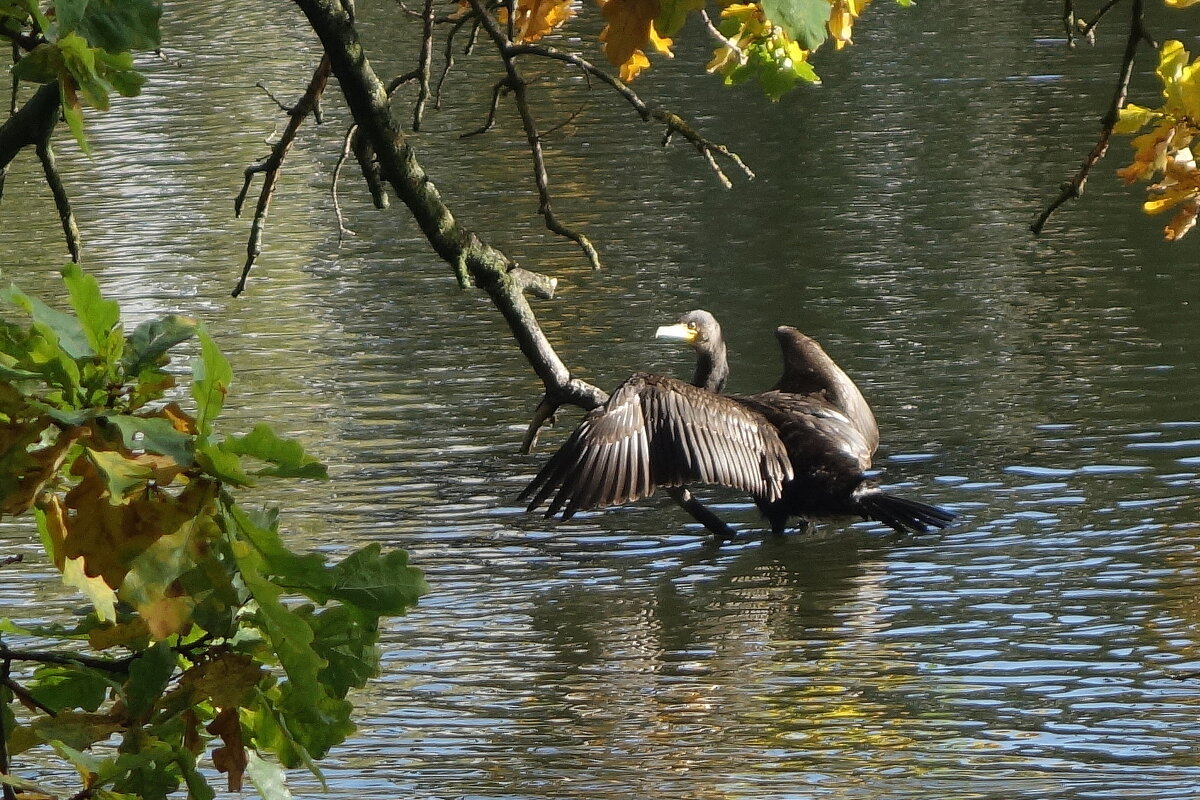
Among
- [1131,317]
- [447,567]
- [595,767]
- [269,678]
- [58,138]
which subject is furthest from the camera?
[58,138]

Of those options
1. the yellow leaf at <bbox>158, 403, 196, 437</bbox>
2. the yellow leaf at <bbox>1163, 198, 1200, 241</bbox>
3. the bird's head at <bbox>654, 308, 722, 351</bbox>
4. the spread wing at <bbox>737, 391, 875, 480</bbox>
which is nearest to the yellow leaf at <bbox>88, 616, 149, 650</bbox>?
the yellow leaf at <bbox>158, 403, 196, 437</bbox>

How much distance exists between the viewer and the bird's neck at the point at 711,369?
911 centimetres

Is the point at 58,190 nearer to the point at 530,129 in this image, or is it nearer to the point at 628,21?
the point at 530,129

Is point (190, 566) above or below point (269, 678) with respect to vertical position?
above

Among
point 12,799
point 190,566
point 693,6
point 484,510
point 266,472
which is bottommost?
point 484,510

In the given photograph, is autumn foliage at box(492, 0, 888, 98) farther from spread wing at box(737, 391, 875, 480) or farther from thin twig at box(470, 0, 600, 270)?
spread wing at box(737, 391, 875, 480)

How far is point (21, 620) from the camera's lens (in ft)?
23.4

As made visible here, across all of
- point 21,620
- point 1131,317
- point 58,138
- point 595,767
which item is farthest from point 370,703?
point 58,138

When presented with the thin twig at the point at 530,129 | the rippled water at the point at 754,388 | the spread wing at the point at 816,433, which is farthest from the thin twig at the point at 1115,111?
the spread wing at the point at 816,433

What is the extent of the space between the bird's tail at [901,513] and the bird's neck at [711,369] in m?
1.47

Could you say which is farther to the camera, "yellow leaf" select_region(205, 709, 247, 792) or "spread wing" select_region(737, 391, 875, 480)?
"spread wing" select_region(737, 391, 875, 480)

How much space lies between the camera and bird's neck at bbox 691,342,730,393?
9109 mm

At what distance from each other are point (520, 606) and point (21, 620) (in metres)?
1.92

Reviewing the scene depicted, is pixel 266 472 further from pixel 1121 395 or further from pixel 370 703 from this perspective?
pixel 1121 395
